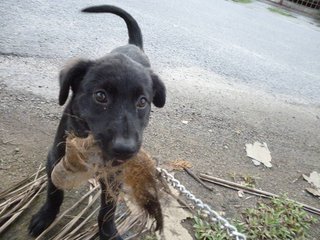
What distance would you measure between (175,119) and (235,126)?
78cm

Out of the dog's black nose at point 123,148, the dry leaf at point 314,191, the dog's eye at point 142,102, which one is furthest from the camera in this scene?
the dry leaf at point 314,191

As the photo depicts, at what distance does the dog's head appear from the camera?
2.08m

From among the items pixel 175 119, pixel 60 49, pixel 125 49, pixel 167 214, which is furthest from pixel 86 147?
pixel 60 49

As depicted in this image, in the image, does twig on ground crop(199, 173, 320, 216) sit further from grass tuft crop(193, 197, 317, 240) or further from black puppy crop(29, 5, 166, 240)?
black puppy crop(29, 5, 166, 240)

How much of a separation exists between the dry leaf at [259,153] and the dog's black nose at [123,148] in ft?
8.19

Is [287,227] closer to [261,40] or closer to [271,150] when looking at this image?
[271,150]

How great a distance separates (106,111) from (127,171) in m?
0.36

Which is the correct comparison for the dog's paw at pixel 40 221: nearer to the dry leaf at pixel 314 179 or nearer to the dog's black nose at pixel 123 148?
the dog's black nose at pixel 123 148

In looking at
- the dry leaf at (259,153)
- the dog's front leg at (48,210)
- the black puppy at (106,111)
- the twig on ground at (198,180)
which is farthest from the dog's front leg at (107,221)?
the dry leaf at (259,153)

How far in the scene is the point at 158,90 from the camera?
2.84 metres

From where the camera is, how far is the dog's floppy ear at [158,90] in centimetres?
278

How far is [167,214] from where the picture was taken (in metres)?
3.18

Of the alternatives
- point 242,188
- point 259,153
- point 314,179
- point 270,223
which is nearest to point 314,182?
point 314,179

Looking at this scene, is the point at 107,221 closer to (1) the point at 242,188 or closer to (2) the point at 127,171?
(2) the point at 127,171
